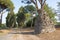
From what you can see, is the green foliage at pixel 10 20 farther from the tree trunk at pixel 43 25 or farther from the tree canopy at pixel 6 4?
the tree trunk at pixel 43 25

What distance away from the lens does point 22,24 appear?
193 ft

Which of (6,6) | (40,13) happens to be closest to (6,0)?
(6,6)

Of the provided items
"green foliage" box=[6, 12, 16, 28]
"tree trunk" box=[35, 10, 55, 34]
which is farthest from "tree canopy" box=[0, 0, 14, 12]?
"tree trunk" box=[35, 10, 55, 34]

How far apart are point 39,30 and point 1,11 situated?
3177 centimetres

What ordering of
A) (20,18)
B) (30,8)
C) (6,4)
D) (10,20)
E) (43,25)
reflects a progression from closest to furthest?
1. (43,25)
2. (6,4)
3. (10,20)
4. (20,18)
5. (30,8)

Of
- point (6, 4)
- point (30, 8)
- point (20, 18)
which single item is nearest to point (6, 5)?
point (6, 4)

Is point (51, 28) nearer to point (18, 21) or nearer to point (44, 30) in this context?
point (44, 30)

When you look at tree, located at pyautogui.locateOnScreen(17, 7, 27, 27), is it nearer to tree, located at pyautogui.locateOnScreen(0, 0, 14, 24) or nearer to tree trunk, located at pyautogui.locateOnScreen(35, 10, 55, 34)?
tree, located at pyautogui.locateOnScreen(0, 0, 14, 24)

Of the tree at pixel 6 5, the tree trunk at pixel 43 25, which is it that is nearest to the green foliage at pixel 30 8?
the tree at pixel 6 5

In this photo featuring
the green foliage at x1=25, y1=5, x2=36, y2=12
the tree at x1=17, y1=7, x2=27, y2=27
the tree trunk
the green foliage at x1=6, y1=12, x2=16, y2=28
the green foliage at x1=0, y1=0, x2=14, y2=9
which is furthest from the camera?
the green foliage at x1=25, y1=5, x2=36, y2=12

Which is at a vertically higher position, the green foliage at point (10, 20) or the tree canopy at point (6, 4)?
the tree canopy at point (6, 4)

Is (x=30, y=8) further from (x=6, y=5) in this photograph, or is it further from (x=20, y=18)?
(x=6, y=5)

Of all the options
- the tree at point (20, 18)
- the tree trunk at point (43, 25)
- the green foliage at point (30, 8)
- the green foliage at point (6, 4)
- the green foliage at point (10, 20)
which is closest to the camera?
the tree trunk at point (43, 25)

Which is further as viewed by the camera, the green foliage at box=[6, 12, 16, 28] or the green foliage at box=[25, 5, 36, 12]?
the green foliage at box=[25, 5, 36, 12]
